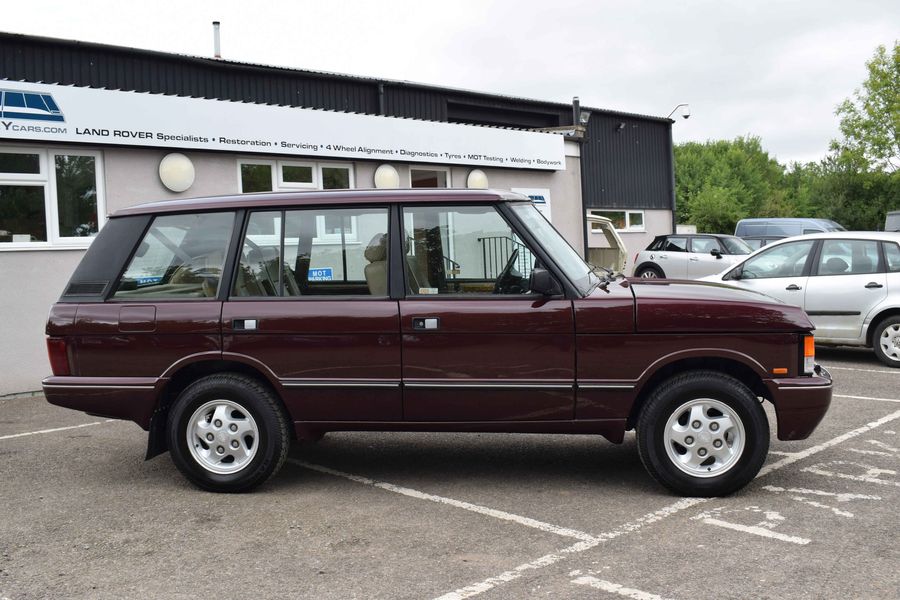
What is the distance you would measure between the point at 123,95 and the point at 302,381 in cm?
681

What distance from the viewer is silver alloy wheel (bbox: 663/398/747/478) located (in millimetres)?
5156

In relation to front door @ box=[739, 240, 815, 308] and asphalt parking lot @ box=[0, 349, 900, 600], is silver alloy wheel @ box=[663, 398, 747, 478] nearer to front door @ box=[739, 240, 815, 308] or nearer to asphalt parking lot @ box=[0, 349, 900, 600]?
asphalt parking lot @ box=[0, 349, 900, 600]

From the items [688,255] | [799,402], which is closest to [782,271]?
[799,402]

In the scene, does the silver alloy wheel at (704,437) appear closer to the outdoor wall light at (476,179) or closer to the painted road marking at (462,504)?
the painted road marking at (462,504)

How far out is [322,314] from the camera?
543 cm

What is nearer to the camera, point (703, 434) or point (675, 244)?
point (703, 434)

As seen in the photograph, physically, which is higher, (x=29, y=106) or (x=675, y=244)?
(x=29, y=106)

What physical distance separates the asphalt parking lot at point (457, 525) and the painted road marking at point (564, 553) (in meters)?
0.01

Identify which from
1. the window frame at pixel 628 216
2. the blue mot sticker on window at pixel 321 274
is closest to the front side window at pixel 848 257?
the blue mot sticker on window at pixel 321 274

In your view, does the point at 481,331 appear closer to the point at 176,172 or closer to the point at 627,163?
the point at 176,172

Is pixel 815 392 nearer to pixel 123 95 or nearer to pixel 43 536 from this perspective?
pixel 43 536

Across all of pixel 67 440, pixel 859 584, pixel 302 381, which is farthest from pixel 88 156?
pixel 859 584

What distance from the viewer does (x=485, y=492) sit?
18.0 feet

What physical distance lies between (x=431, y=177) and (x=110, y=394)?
10407 mm
